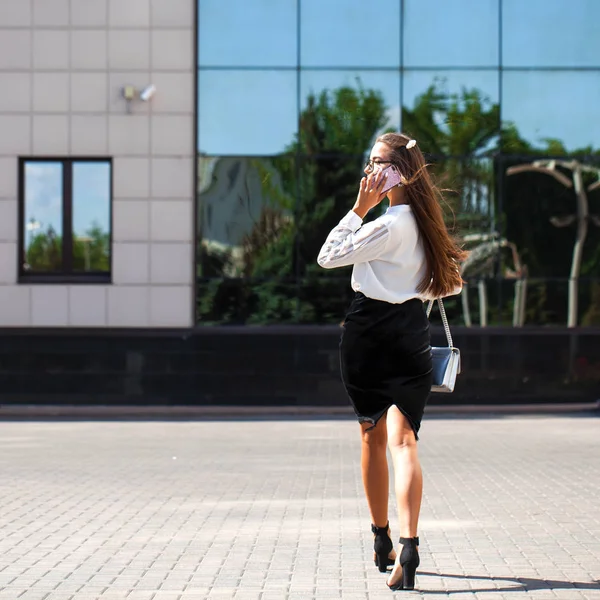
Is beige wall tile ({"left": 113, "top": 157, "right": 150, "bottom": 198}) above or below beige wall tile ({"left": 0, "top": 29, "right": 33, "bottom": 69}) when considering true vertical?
below

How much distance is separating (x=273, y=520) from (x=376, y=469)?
199 centimetres

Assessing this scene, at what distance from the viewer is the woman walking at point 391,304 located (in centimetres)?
558

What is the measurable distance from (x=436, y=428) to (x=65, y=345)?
595 cm

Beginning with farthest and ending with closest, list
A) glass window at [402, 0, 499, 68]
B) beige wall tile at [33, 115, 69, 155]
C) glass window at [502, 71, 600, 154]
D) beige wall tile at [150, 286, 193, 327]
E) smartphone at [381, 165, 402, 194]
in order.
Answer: glass window at [402, 0, 499, 68] < glass window at [502, 71, 600, 154] < beige wall tile at [33, 115, 69, 155] < beige wall tile at [150, 286, 193, 327] < smartphone at [381, 165, 402, 194]

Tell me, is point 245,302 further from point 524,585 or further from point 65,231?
point 524,585

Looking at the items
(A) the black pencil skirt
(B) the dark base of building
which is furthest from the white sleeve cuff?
(B) the dark base of building

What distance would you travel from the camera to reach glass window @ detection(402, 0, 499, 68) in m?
19.6

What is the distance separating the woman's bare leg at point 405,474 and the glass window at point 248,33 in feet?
47.2

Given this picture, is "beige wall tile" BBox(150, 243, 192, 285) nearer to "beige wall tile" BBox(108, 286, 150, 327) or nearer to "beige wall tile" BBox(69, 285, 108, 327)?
"beige wall tile" BBox(108, 286, 150, 327)

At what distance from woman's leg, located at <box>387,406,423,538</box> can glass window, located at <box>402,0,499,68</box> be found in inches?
571

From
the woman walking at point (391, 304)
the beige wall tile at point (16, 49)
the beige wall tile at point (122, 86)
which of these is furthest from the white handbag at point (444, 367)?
the beige wall tile at point (16, 49)

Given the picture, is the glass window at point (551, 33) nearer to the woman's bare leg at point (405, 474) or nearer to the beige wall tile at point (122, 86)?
the beige wall tile at point (122, 86)

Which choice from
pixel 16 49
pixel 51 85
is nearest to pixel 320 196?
pixel 51 85

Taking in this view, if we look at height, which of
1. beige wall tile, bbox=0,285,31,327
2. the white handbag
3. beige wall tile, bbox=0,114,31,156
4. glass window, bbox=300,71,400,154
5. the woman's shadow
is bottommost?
the woman's shadow
